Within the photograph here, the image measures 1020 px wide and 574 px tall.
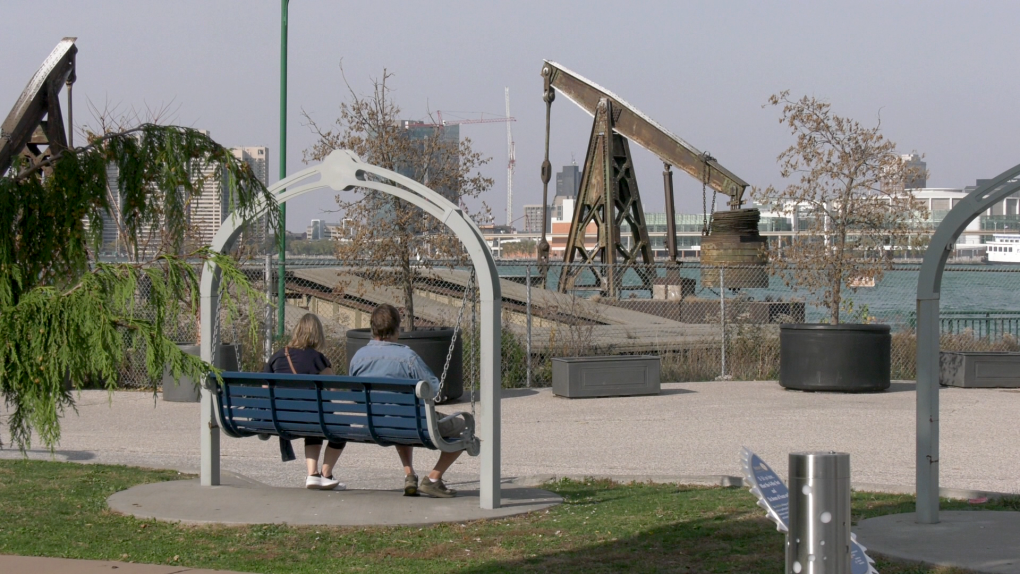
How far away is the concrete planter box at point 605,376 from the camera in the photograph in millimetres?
14391

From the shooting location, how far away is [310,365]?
808 cm

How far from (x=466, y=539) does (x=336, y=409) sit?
142 cm

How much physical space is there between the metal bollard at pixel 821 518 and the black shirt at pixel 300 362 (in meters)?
5.43

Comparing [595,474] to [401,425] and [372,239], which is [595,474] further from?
[372,239]

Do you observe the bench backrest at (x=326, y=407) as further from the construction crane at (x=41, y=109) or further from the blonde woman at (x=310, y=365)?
the construction crane at (x=41, y=109)

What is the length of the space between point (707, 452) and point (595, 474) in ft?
6.32

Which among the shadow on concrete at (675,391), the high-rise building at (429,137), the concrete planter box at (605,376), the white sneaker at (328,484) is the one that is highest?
the high-rise building at (429,137)

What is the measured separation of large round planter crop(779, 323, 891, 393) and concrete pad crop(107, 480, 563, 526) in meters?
7.95

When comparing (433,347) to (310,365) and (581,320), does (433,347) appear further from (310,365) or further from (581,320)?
(310,365)

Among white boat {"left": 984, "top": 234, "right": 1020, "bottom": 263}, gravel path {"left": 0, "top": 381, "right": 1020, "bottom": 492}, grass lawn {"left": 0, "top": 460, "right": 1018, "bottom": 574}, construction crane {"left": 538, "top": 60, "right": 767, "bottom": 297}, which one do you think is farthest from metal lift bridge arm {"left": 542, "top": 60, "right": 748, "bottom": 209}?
white boat {"left": 984, "top": 234, "right": 1020, "bottom": 263}

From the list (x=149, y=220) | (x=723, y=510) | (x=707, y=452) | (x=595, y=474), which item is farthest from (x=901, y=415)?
(x=149, y=220)

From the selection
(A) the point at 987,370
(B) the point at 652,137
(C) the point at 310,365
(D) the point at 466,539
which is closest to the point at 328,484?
(C) the point at 310,365

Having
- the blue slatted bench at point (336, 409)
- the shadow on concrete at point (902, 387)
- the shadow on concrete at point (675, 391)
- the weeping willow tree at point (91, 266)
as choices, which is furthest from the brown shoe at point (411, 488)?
the shadow on concrete at point (902, 387)

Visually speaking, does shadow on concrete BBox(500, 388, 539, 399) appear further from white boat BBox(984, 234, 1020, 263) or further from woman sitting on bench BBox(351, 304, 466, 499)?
Result: white boat BBox(984, 234, 1020, 263)
